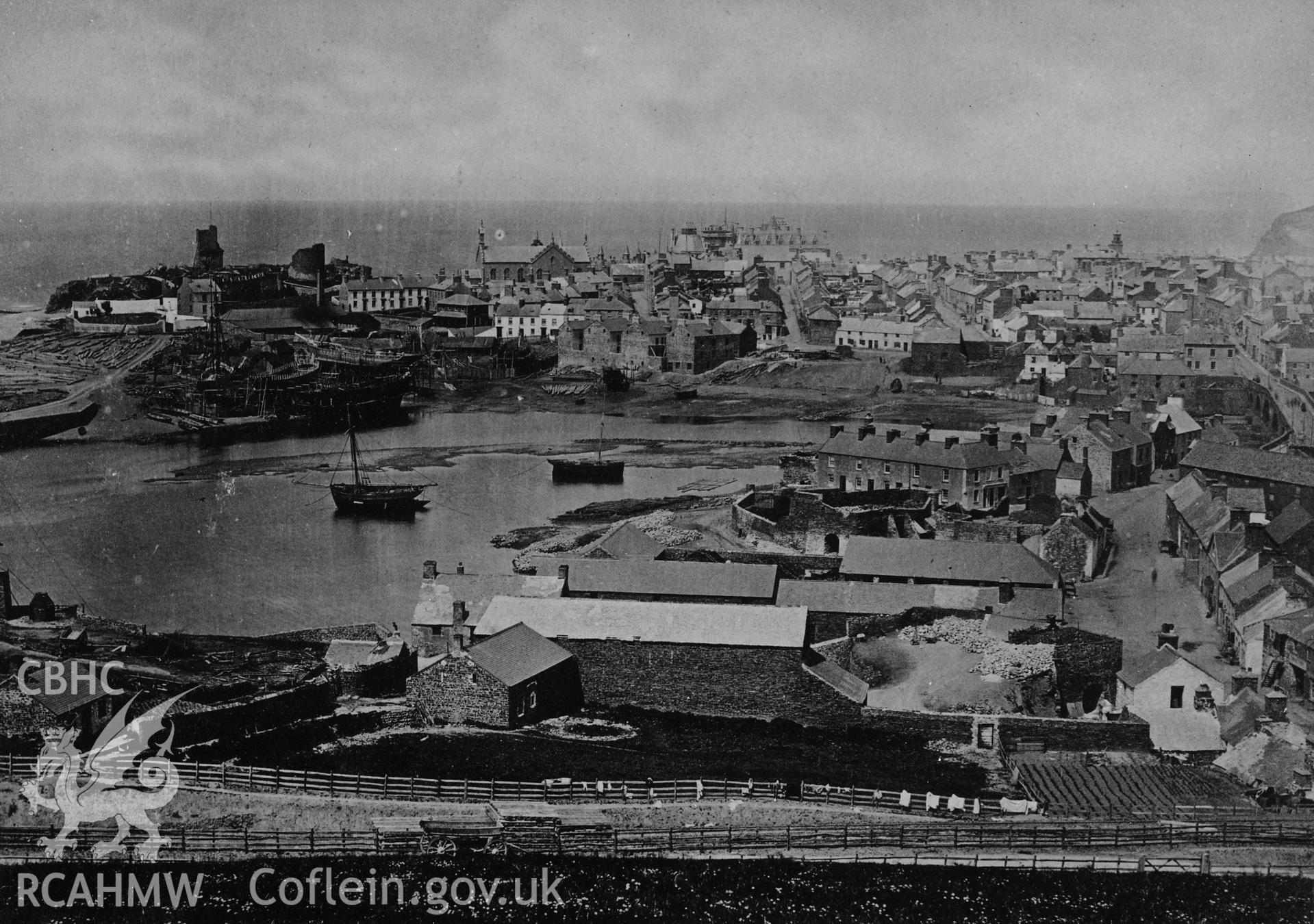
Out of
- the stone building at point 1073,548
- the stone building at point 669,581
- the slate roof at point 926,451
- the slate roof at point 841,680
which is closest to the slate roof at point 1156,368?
the slate roof at point 926,451

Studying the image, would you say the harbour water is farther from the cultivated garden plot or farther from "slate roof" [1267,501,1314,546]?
"slate roof" [1267,501,1314,546]

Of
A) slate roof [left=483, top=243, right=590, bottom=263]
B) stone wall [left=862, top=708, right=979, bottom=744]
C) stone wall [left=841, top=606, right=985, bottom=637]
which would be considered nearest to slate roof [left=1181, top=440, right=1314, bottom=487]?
stone wall [left=841, top=606, right=985, bottom=637]

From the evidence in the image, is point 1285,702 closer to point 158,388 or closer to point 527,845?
point 527,845

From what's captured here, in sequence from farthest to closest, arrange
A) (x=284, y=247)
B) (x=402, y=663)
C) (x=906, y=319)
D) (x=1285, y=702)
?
(x=284, y=247), (x=906, y=319), (x=402, y=663), (x=1285, y=702)

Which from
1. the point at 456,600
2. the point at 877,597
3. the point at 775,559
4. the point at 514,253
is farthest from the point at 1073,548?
the point at 514,253

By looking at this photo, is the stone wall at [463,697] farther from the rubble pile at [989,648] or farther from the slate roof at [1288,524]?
the slate roof at [1288,524]

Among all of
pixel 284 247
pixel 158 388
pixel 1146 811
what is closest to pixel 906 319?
pixel 158 388

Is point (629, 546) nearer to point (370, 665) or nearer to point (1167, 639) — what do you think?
point (370, 665)
